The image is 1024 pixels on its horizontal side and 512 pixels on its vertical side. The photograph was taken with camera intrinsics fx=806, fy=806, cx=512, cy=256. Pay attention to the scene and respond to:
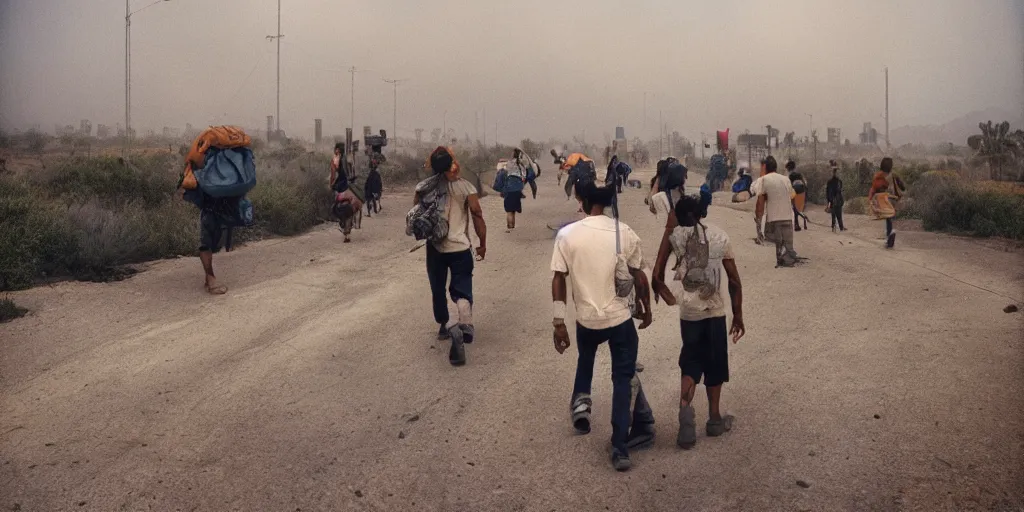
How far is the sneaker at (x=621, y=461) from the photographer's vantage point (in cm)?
509

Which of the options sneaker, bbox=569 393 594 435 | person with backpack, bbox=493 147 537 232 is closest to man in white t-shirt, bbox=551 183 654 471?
sneaker, bbox=569 393 594 435

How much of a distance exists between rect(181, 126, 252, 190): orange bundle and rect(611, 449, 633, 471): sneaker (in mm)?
6775

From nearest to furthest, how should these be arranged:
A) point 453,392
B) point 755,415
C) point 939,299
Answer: point 755,415 < point 453,392 < point 939,299

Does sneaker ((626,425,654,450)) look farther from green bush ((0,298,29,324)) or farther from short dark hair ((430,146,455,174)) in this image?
green bush ((0,298,29,324))

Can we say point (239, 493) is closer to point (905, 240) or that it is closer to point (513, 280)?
point (513, 280)

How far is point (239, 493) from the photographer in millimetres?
4809

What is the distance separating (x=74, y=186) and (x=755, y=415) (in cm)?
1546

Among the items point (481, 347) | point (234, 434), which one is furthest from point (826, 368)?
point (234, 434)

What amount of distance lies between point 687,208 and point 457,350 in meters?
2.78

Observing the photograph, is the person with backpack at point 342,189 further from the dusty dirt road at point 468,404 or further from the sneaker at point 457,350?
the sneaker at point 457,350

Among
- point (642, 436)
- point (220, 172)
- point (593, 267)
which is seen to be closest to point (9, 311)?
point (220, 172)

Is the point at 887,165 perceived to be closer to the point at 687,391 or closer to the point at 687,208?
the point at 687,208

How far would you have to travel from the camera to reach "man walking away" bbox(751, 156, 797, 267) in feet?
40.1

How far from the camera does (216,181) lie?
387 inches
